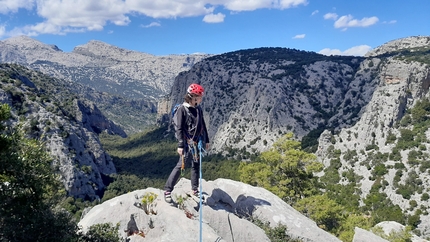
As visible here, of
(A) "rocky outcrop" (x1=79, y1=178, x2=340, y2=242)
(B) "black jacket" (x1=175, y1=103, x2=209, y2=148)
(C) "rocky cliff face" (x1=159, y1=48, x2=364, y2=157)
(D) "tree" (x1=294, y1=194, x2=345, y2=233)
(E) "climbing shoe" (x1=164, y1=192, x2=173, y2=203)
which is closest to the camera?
(A) "rocky outcrop" (x1=79, y1=178, x2=340, y2=242)

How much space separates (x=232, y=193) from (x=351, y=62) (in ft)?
331

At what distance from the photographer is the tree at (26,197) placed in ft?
26.3

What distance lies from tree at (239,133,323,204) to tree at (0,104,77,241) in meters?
17.2

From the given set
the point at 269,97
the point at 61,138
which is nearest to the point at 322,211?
the point at 61,138

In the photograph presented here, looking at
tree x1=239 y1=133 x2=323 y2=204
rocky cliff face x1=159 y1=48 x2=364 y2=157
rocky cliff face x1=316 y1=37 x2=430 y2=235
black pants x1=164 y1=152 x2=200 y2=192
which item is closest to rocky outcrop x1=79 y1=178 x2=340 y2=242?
black pants x1=164 y1=152 x2=200 y2=192

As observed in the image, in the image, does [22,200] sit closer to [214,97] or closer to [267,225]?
[267,225]

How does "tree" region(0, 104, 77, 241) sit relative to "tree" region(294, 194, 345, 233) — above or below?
above

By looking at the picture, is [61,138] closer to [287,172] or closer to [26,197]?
[287,172]

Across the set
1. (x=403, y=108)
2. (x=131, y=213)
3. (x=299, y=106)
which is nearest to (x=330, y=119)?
(x=299, y=106)

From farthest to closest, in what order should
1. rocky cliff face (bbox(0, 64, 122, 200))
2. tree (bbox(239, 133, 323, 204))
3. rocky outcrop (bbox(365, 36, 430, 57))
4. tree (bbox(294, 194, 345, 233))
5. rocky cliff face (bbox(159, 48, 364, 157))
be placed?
rocky outcrop (bbox(365, 36, 430, 57)) < rocky cliff face (bbox(159, 48, 364, 157)) < rocky cliff face (bbox(0, 64, 122, 200)) < tree (bbox(239, 133, 323, 204)) < tree (bbox(294, 194, 345, 233))

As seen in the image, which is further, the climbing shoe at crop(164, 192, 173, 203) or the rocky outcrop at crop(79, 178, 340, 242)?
the climbing shoe at crop(164, 192, 173, 203)

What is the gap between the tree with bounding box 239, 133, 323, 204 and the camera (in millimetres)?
24031

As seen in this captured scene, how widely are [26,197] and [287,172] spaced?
19.7 metres

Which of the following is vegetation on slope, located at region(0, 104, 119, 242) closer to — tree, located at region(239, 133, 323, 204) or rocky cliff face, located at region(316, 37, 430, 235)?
tree, located at region(239, 133, 323, 204)
